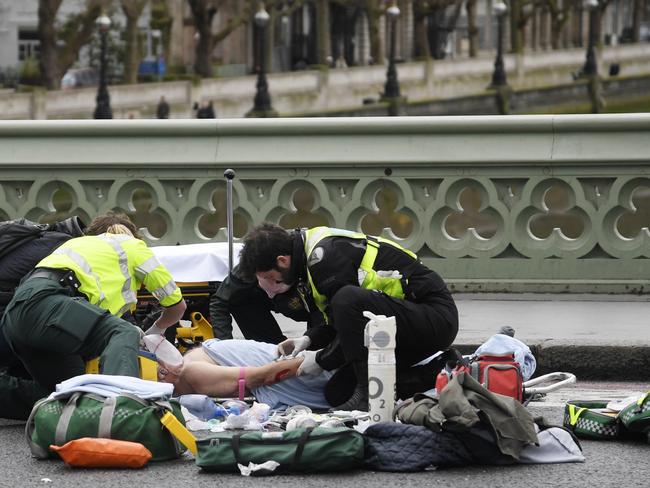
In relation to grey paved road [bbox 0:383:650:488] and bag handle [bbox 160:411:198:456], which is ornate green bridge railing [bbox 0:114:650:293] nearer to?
grey paved road [bbox 0:383:650:488]

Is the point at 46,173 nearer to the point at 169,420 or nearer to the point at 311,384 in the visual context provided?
the point at 311,384

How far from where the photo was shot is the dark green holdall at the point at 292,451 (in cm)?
608

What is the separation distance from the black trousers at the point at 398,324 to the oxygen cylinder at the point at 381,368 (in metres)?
0.31

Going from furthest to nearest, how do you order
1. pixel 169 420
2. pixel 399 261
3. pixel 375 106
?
pixel 375 106 < pixel 399 261 < pixel 169 420

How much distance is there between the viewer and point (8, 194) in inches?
435

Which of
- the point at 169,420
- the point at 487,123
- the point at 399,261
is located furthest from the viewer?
the point at 487,123

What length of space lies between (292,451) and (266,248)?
4.65ft

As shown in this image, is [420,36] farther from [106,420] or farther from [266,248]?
[106,420]

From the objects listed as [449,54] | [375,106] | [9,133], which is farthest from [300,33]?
[9,133]

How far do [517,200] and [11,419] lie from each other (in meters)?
4.14

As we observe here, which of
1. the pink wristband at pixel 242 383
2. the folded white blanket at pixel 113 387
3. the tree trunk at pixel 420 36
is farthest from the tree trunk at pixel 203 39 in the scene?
the folded white blanket at pixel 113 387

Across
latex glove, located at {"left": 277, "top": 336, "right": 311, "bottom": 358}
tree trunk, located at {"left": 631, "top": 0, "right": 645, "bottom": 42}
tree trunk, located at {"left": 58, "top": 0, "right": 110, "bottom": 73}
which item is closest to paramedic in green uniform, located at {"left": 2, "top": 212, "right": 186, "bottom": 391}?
latex glove, located at {"left": 277, "top": 336, "right": 311, "bottom": 358}

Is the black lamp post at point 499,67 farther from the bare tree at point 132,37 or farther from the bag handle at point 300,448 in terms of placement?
the bag handle at point 300,448

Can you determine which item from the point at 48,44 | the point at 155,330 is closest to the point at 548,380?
the point at 155,330
